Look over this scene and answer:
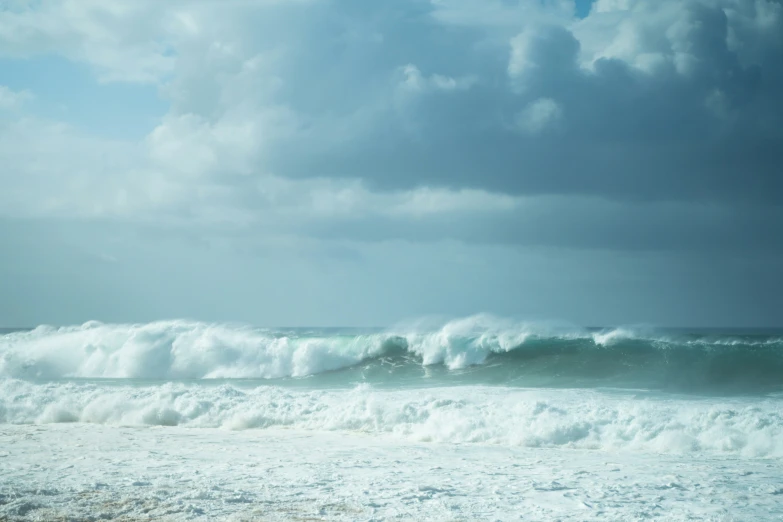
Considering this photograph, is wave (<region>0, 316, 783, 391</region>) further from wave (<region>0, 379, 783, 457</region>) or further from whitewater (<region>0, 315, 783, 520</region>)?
wave (<region>0, 379, 783, 457</region>)

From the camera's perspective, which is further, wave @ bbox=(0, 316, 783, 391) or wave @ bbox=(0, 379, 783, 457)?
wave @ bbox=(0, 316, 783, 391)

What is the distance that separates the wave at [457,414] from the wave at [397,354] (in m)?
4.66

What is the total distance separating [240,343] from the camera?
26.5 metres

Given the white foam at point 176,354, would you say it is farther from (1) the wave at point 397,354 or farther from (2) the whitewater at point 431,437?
(2) the whitewater at point 431,437

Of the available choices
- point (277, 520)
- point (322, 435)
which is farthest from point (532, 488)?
point (322, 435)

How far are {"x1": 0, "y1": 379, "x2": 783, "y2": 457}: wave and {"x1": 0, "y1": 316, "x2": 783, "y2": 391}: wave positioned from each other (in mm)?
4657

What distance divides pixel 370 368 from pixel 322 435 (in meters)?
11.7

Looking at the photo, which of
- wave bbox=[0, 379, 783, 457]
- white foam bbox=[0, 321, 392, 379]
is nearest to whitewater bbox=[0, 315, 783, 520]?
wave bbox=[0, 379, 783, 457]

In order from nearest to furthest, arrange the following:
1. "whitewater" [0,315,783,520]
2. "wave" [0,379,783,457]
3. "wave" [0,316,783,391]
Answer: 1. "whitewater" [0,315,783,520]
2. "wave" [0,379,783,457]
3. "wave" [0,316,783,391]

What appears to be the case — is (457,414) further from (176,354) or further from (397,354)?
(176,354)

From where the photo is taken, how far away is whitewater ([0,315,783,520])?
7.30 meters

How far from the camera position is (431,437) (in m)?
12.0

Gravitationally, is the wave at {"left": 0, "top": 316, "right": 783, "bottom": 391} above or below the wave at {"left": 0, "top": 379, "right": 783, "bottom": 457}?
above

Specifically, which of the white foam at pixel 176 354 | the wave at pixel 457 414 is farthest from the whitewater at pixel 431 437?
the white foam at pixel 176 354
